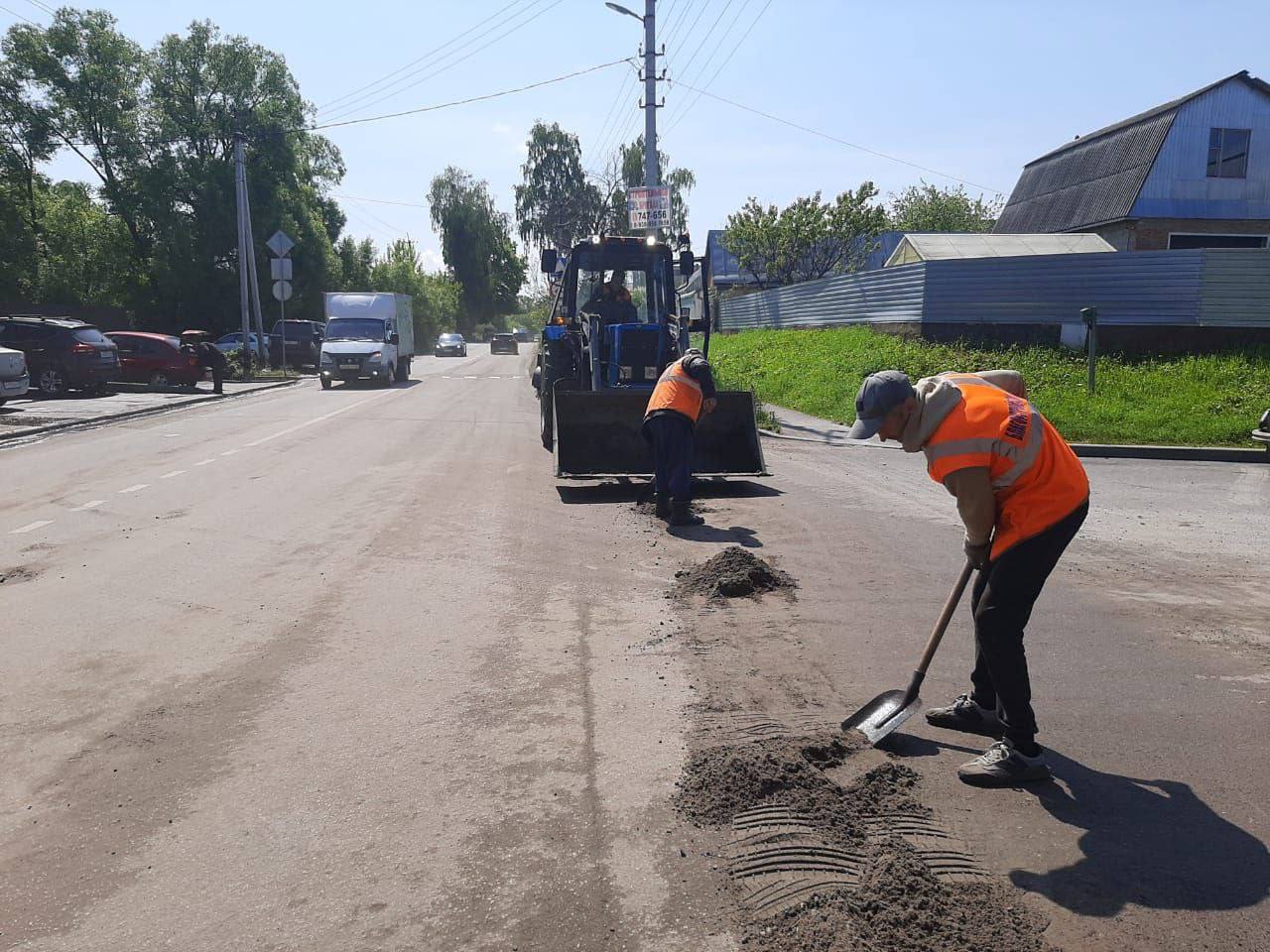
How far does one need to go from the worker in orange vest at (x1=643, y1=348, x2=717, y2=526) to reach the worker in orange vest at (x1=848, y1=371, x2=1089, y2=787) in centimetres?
503

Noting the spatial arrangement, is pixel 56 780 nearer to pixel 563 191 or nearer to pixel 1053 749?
pixel 1053 749

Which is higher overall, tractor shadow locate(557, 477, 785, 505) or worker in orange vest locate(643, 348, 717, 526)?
worker in orange vest locate(643, 348, 717, 526)

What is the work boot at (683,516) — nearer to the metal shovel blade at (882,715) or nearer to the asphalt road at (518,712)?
the asphalt road at (518,712)

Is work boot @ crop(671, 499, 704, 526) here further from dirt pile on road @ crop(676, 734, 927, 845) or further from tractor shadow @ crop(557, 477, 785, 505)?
dirt pile on road @ crop(676, 734, 927, 845)

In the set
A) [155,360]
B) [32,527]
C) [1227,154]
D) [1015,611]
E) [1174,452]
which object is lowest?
[1174,452]

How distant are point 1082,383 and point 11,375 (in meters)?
19.1

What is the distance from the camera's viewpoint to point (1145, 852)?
11.0 feet

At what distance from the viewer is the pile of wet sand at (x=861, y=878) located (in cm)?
286

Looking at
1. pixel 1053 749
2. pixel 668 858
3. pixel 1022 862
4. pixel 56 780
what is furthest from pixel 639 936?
pixel 56 780

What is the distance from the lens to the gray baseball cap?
3871mm

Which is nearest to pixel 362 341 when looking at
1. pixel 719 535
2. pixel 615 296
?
pixel 615 296

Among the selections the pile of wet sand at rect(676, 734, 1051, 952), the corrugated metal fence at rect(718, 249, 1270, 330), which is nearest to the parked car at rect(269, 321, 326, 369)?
the corrugated metal fence at rect(718, 249, 1270, 330)

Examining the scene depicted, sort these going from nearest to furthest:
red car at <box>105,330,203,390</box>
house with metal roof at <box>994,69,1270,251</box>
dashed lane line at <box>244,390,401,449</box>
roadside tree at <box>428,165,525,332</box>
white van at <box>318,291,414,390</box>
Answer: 1. dashed lane line at <box>244,390,401,449</box>
2. red car at <box>105,330,203,390</box>
3. white van at <box>318,291,414,390</box>
4. house with metal roof at <box>994,69,1270,251</box>
5. roadside tree at <box>428,165,525,332</box>

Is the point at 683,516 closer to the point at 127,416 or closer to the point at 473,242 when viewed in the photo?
the point at 127,416
